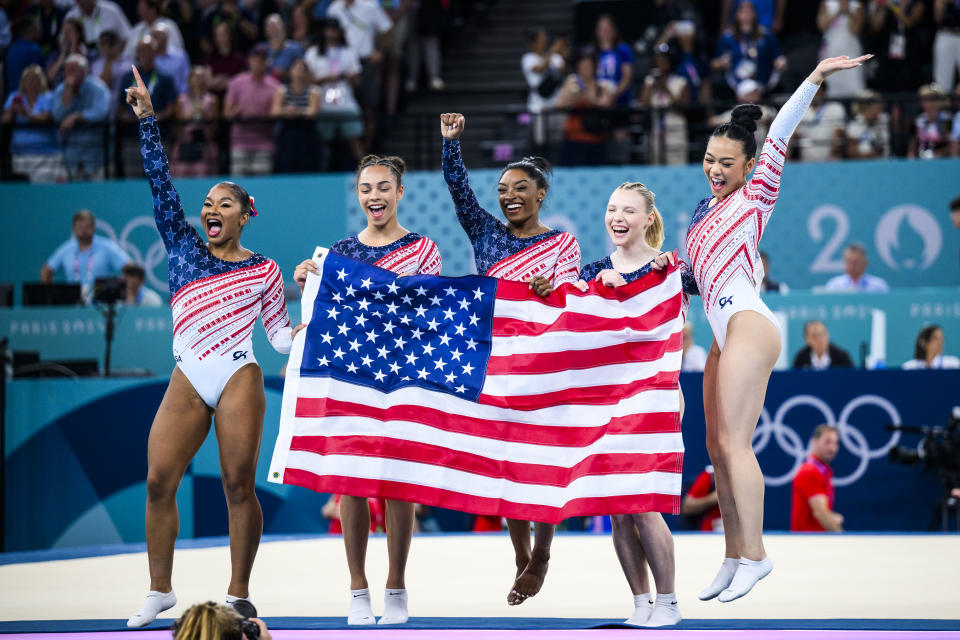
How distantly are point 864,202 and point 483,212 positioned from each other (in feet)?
21.3

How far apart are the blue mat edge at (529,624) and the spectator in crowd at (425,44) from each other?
9.94 m

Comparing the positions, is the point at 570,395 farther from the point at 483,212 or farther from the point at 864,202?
the point at 864,202

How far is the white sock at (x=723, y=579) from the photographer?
5320 millimetres

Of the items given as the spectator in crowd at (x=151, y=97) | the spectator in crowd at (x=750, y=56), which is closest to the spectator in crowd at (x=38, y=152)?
the spectator in crowd at (x=151, y=97)

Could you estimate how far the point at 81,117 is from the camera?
12.7m

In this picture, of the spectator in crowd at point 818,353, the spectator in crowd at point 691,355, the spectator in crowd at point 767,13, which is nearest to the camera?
the spectator in crowd at point 691,355

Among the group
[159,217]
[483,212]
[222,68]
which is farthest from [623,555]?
[222,68]

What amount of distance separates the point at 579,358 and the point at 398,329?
0.82 metres

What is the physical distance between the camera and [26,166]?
12.7 meters

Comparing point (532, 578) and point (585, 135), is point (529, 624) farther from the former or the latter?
point (585, 135)

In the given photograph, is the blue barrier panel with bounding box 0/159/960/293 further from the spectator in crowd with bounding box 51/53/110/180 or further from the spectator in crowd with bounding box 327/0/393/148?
the spectator in crowd with bounding box 327/0/393/148

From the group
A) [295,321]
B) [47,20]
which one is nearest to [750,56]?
[295,321]

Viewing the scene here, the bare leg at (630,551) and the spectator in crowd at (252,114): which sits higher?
the spectator in crowd at (252,114)

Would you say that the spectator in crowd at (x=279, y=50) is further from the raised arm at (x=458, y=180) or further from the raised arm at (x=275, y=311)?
the raised arm at (x=275, y=311)
